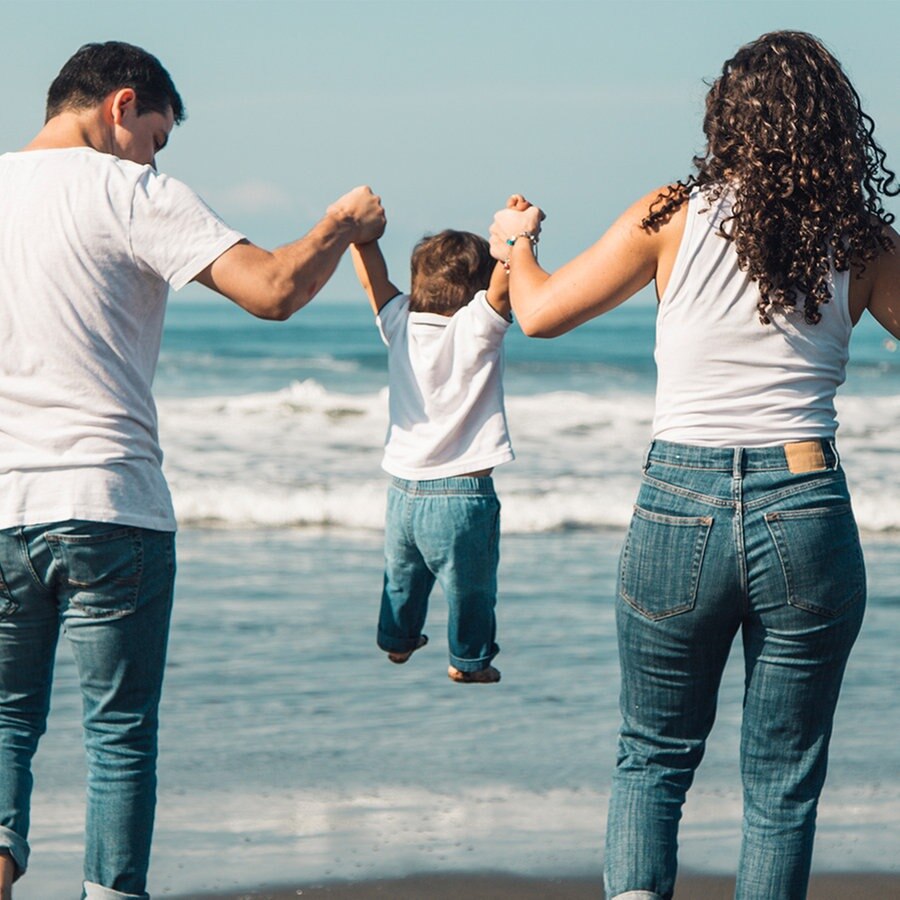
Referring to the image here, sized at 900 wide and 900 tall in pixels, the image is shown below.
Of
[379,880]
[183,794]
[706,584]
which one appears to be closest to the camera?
[706,584]

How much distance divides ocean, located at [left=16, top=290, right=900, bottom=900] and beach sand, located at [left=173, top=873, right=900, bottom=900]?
0.19 ft

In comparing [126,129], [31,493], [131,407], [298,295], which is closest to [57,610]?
[31,493]

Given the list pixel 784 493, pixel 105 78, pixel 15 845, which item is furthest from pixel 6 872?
pixel 784 493

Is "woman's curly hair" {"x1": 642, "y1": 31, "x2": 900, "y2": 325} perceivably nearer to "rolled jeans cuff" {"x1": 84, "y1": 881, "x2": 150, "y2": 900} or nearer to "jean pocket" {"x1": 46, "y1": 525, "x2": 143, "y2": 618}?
"jean pocket" {"x1": 46, "y1": 525, "x2": 143, "y2": 618}

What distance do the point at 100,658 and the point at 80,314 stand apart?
650 millimetres

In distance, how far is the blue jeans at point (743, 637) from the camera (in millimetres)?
2502

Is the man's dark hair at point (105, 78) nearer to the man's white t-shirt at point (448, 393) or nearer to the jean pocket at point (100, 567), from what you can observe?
the jean pocket at point (100, 567)

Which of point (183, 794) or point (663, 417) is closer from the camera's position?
point (663, 417)

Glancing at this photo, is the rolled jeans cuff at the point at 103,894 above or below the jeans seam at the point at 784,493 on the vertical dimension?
below

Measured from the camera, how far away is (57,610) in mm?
2746

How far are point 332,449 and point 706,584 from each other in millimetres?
11467

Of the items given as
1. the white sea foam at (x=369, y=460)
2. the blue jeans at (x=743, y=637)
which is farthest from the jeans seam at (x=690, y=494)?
the white sea foam at (x=369, y=460)

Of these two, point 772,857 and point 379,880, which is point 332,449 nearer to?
point 379,880

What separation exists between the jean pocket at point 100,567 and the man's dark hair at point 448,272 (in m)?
1.89
